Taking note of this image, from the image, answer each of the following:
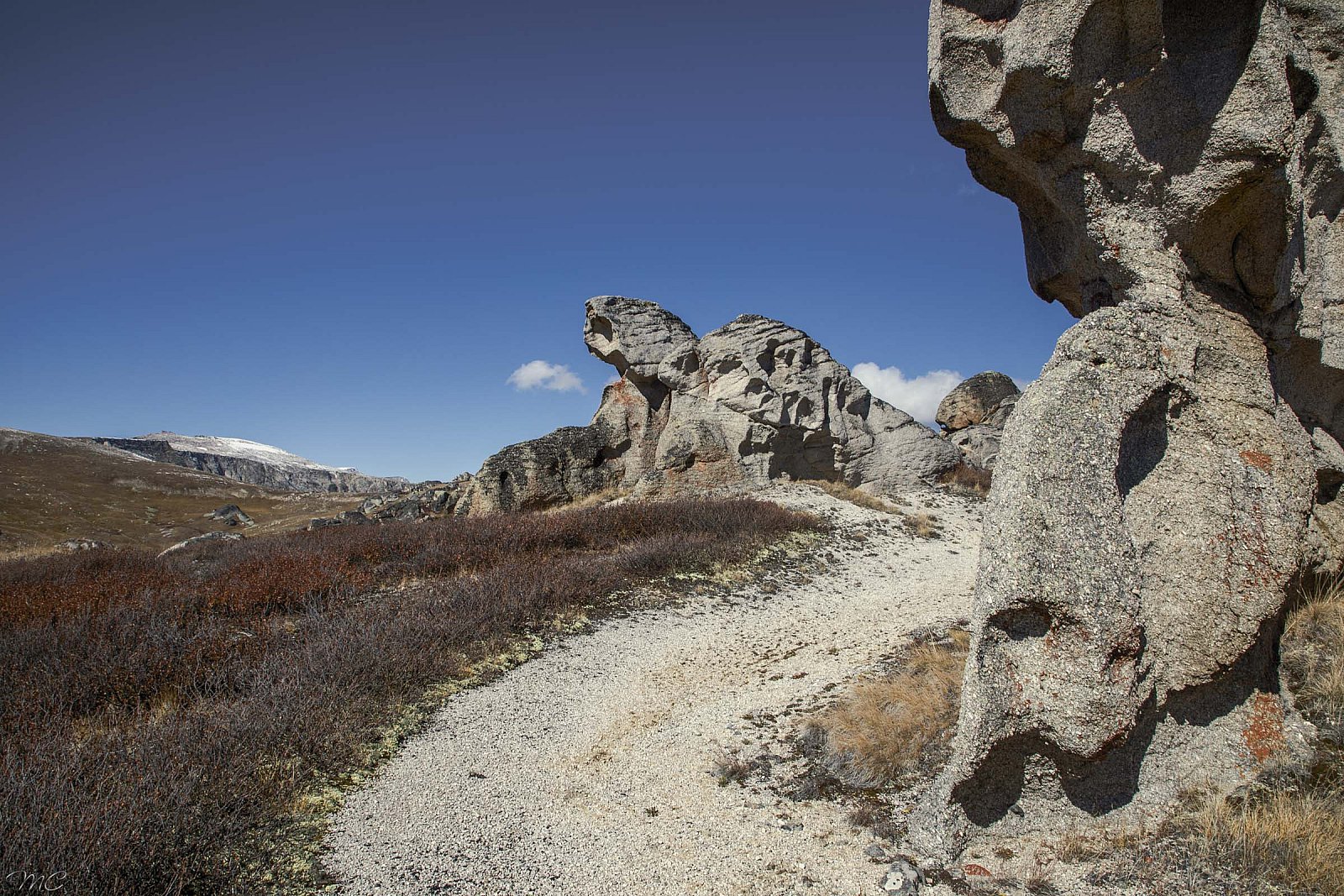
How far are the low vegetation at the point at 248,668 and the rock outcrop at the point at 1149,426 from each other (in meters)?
4.05

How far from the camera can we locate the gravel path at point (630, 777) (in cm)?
388

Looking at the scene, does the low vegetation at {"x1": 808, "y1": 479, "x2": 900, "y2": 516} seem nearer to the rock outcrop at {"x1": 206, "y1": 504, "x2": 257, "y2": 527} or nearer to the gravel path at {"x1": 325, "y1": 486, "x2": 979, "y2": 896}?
the gravel path at {"x1": 325, "y1": 486, "x2": 979, "y2": 896}

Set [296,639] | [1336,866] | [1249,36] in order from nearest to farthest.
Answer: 1. [1336,866]
2. [1249,36]
3. [296,639]

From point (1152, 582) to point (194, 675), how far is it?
314 inches

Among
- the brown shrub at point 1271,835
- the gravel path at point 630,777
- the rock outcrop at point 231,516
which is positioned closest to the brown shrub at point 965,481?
the gravel path at point 630,777

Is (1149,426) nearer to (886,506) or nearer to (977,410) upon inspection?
(886,506)

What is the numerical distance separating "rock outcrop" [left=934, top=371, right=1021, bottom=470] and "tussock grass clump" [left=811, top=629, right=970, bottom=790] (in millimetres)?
22210

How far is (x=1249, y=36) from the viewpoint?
3939 millimetres

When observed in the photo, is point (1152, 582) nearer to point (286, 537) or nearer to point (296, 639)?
point (296, 639)

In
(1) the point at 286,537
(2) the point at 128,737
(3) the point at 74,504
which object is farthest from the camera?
(3) the point at 74,504

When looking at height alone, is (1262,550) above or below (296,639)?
above

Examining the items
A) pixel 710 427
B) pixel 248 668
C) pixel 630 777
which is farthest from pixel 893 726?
pixel 710 427

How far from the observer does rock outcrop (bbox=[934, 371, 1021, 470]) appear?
26.7 m

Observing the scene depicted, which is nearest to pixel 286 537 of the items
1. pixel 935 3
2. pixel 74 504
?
pixel 935 3
